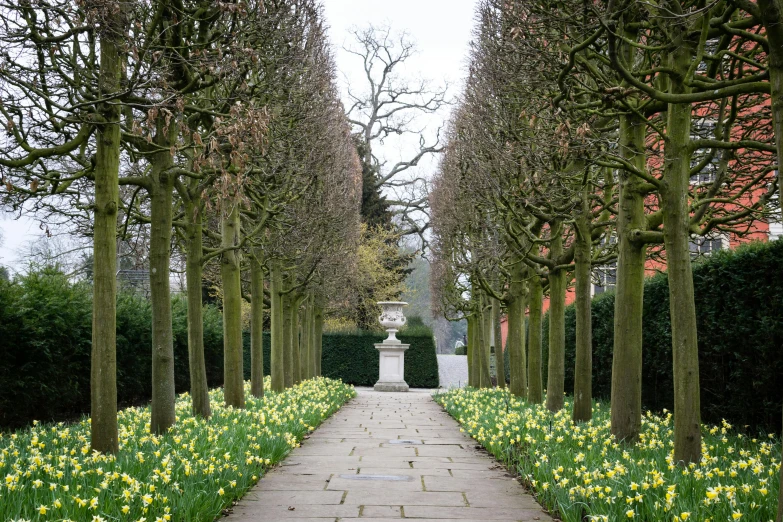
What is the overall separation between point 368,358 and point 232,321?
2008 centimetres

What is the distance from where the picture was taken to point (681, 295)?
6.51 metres

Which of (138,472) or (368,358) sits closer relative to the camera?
(138,472)

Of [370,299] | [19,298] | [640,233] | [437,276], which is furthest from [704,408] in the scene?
[370,299]

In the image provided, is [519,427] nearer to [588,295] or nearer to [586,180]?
[588,295]

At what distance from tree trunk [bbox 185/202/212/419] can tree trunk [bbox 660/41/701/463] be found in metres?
6.22

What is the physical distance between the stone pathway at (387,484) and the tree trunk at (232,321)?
5.53 feet

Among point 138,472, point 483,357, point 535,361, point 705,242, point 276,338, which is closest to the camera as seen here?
point 138,472

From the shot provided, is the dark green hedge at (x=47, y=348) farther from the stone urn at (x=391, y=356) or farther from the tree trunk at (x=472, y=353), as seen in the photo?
the stone urn at (x=391, y=356)

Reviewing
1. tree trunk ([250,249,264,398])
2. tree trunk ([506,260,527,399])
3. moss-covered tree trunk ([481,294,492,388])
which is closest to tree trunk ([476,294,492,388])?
moss-covered tree trunk ([481,294,492,388])

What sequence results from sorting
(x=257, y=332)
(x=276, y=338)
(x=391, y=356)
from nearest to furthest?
(x=257, y=332), (x=276, y=338), (x=391, y=356)

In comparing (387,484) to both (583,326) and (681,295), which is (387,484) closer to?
(681,295)

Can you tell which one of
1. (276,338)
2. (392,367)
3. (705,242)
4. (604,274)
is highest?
(705,242)

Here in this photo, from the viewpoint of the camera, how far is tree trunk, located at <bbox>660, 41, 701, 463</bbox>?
20.9ft

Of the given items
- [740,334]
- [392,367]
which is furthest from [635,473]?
[392,367]
